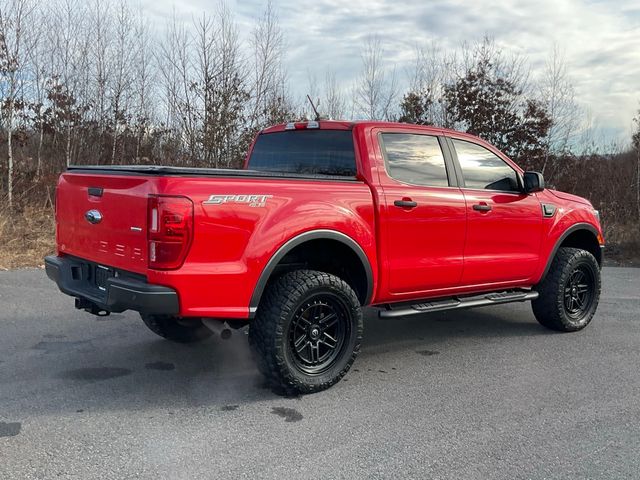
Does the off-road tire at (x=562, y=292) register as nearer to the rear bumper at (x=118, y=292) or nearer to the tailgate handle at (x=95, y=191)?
the rear bumper at (x=118, y=292)

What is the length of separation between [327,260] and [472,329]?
2.24m

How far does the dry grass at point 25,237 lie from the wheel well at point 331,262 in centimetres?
591

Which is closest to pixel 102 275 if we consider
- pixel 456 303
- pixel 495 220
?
pixel 456 303

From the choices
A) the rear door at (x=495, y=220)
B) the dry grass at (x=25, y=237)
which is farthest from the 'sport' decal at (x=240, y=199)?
the dry grass at (x=25, y=237)

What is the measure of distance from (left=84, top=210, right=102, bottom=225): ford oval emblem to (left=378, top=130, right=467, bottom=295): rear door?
1.97 meters

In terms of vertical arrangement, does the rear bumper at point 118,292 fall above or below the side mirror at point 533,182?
below

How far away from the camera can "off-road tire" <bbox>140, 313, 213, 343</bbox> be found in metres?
4.82

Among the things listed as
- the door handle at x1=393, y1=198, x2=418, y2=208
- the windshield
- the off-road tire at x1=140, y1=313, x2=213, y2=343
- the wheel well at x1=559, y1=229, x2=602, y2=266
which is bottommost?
the off-road tire at x1=140, y1=313, x2=213, y2=343

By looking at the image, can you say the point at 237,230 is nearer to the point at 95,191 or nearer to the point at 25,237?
the point at 95,191

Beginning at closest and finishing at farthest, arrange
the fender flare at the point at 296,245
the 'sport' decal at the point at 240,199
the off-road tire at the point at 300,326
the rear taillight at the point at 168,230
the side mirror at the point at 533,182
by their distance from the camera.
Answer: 1. the rear taillight at the point at 168,230
2. the 'sport' decal at the point at 240,199
3. the fender flare at the point at 296,245
4. the off-road tire at the point at 300,326
5. the side mirror at the point at 533,182

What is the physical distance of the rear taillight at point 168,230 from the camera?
10.7ft

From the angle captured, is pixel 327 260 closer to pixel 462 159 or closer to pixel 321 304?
pixel 321 304

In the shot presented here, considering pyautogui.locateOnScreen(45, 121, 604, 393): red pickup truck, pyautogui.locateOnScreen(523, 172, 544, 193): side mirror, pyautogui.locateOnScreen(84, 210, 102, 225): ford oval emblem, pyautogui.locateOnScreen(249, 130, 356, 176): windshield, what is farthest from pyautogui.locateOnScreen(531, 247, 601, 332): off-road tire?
pyautogui.locateOnScreen(84, 210, 102, 225): ford oval emblem

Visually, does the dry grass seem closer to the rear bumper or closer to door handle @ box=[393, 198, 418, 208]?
the rear bumper
